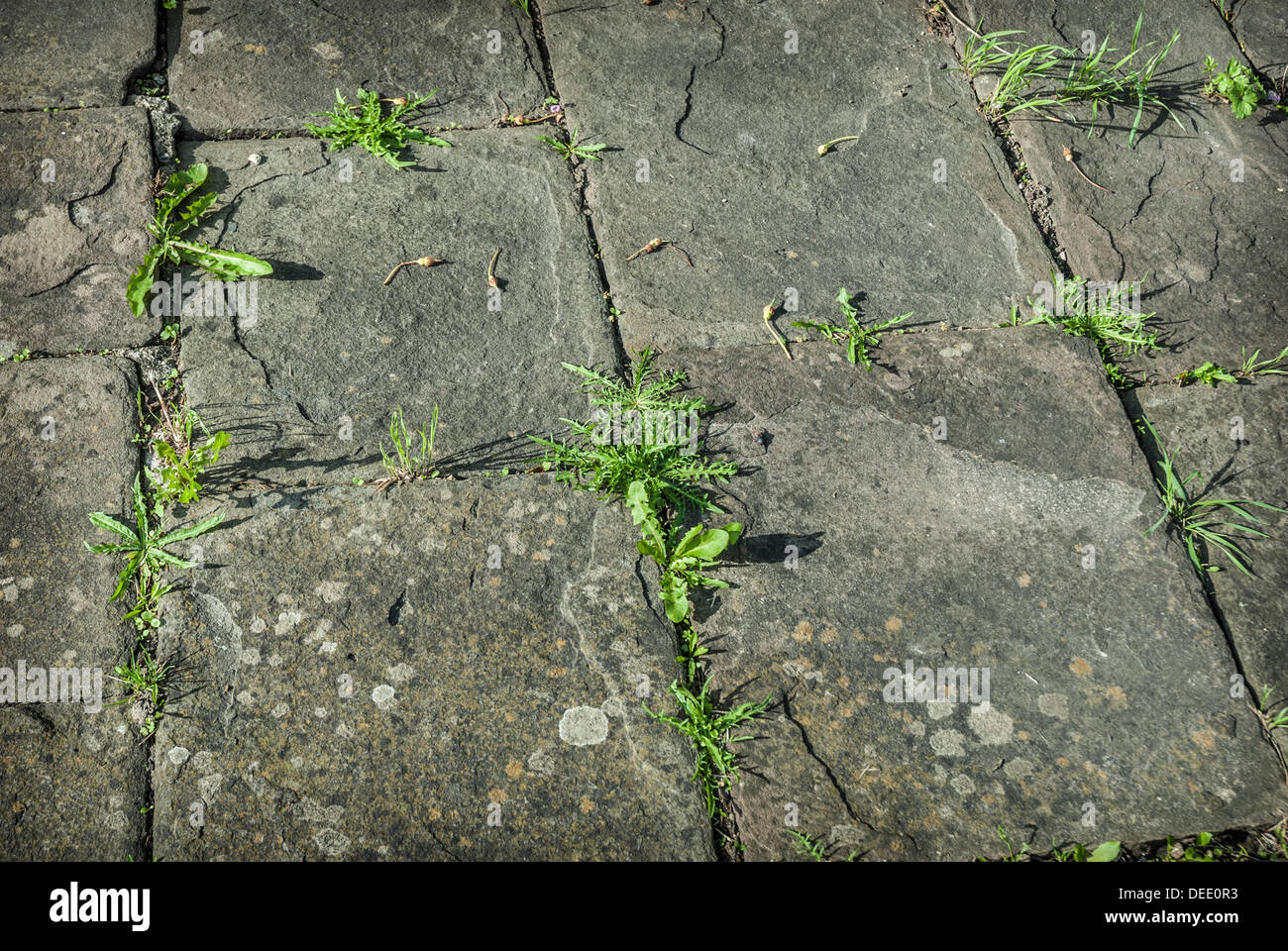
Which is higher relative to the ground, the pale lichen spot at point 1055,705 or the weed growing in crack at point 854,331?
the weed growing in crack at point 854,331

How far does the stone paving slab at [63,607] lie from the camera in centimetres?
197

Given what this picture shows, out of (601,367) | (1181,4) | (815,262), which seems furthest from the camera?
(1181,4)

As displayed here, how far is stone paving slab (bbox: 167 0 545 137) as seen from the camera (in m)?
3.14

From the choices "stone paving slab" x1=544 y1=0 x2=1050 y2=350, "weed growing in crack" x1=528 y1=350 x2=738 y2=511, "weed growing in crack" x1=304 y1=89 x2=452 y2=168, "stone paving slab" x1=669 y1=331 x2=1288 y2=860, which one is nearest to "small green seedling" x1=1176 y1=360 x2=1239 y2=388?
"stone paving slab" x1=669 y1=331 x2=1288 y2=860

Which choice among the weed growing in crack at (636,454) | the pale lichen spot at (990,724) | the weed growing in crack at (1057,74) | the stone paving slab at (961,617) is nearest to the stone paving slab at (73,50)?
the weed growing in crack at (636,454)

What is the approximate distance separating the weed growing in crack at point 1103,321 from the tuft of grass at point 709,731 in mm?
1556

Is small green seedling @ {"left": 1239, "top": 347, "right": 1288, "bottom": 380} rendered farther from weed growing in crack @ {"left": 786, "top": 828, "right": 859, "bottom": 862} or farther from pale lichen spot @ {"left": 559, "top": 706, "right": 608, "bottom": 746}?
pale lichen spot @ {"left": 559, "top": 706, "right": 608, "bottom": 746}

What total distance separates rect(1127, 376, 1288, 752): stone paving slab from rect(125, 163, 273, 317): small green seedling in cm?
271

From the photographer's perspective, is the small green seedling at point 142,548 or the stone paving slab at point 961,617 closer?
the stone paving slab at point 961,617

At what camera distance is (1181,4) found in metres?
3.80

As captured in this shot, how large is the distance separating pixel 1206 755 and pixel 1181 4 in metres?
3.21

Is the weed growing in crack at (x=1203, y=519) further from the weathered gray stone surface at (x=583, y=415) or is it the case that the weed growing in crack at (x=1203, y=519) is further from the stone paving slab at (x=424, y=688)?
the stone paving slab at (x=424, y=688)

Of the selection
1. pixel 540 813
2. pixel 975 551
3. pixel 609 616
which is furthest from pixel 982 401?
pixel 540 813
